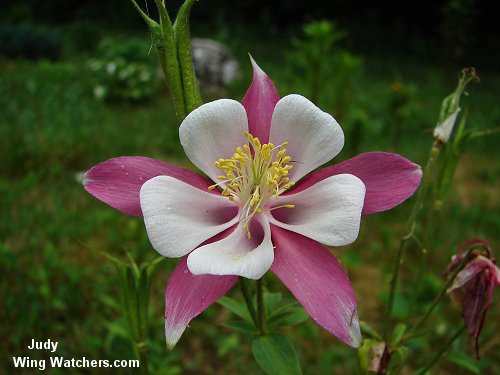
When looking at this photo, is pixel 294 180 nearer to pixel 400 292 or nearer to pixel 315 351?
pixel 315 351

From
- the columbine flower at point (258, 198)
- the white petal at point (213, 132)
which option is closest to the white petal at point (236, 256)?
the columbine flower at point (258, 198)

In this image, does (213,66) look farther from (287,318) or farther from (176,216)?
(176,216)

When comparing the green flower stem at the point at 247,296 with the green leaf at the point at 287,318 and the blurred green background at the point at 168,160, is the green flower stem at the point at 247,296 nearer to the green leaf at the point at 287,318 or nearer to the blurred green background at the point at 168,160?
the green leaf at the point at 287,318

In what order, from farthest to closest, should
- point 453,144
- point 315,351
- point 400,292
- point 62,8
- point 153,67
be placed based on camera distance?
point 62,8 → point 153,67 → point 400,292 → point 315,351 → point 453,144

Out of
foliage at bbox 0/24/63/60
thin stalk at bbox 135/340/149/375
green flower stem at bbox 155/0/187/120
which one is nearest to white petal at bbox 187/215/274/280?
green flower stem at bbox 155/0/187/120

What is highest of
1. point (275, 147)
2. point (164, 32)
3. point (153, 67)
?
point (164, 32)

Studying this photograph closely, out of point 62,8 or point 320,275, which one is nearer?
point 320,275

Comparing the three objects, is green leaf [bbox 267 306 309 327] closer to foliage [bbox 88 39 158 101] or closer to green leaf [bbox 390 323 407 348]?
green leaf [bbox 390 323 407 348]

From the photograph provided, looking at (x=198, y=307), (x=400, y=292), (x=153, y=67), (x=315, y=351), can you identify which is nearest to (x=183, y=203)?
(x=198, y=307)
